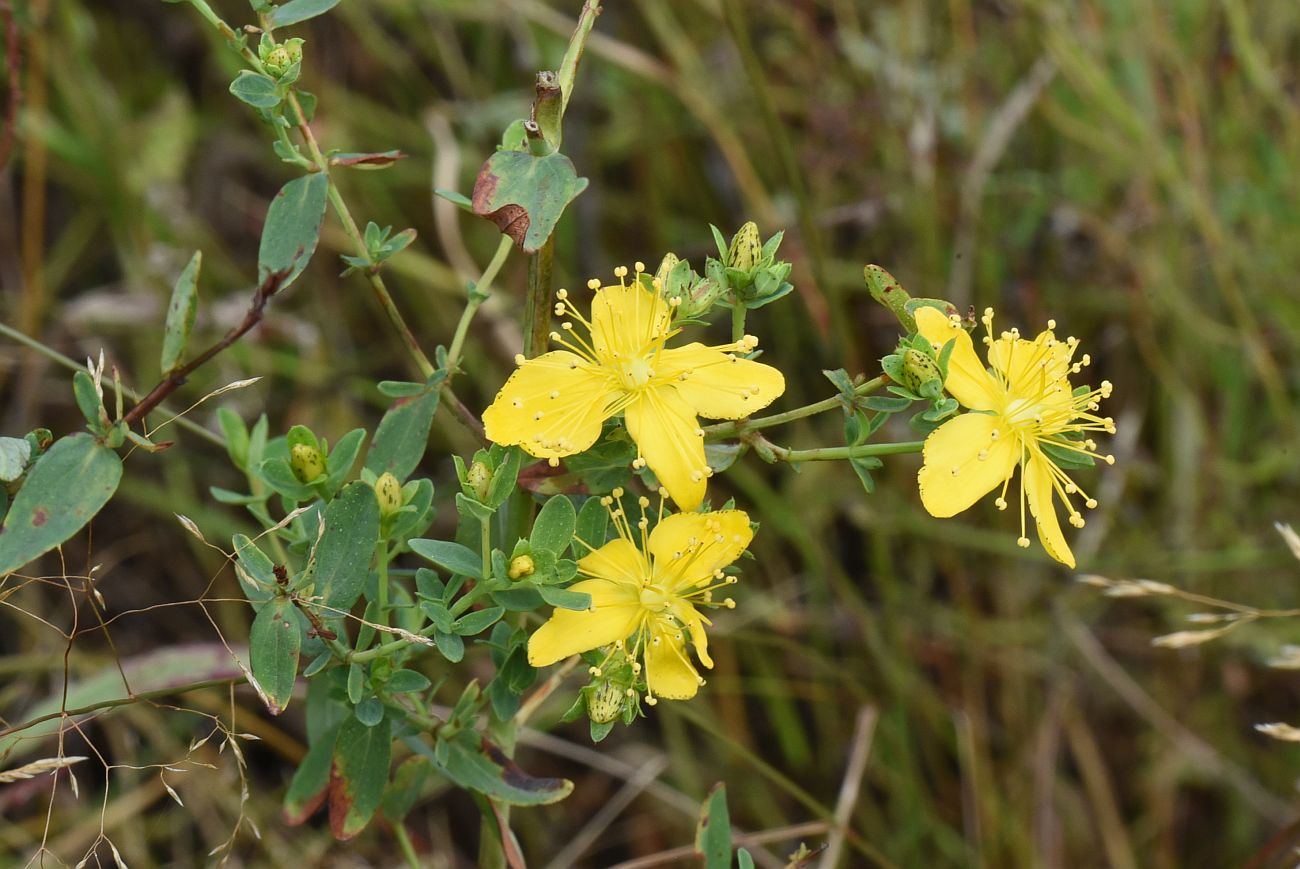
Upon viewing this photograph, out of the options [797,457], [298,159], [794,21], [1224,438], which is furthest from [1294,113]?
[298,159]

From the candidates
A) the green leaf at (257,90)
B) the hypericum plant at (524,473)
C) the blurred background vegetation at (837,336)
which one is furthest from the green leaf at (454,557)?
the blurred background vegetation at (837,336)

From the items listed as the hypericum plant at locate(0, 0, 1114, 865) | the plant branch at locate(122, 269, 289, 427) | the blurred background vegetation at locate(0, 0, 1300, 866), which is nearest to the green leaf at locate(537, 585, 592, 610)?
the hypericum plant at locate(0, 0, 1114, 865)

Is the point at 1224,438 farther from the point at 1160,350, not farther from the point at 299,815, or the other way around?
the point at 299,815

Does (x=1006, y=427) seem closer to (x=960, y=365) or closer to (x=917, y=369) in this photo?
(x=960, y=365)

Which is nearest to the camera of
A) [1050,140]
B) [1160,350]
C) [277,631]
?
[277,631]

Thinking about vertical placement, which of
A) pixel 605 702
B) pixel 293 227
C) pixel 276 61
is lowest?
pixel 605 702

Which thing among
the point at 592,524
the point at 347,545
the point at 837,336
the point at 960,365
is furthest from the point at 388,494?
the point at 837,336

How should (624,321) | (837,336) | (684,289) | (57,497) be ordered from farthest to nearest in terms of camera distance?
(837,336) < (624,321) < (684,289) < (57,497)
